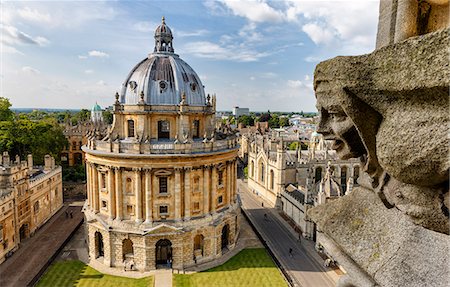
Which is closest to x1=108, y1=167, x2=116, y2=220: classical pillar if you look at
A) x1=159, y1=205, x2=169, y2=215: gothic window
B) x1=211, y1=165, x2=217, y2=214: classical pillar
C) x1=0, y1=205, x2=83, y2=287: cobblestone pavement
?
x1=159, y1=205, x2=169, y2=215: gothic window

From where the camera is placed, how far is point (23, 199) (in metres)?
38.5

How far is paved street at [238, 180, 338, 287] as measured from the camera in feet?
98.8

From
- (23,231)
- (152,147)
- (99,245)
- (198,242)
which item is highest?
(152,147)

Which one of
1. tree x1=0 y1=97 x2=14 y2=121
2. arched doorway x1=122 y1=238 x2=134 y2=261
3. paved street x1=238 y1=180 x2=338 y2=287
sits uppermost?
tree x1=0 y1=97 x2=14 y2=121

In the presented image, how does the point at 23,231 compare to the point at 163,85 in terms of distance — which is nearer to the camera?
the point at 163,85

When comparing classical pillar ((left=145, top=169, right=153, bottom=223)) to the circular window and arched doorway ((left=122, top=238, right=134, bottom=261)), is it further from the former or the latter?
the circular window

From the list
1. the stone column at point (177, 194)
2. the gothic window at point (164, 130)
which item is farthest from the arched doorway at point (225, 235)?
the gothic window at point (164, 130)

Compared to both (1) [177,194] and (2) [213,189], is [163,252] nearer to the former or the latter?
(1) [177,194]

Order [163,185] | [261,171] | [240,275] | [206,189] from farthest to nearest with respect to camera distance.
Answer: [261,171] < [206,189] < [163,185] < [240,275]

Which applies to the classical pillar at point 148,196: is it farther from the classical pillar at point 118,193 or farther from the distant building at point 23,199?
the distant building at point 23,199

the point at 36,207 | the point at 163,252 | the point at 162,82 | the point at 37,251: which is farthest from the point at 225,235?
the point at 36,207

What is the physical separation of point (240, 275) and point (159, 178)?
42.1ft

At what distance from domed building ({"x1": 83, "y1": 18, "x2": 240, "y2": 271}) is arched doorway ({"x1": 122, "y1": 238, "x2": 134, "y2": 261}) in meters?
0.10

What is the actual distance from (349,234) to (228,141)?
31.2m
